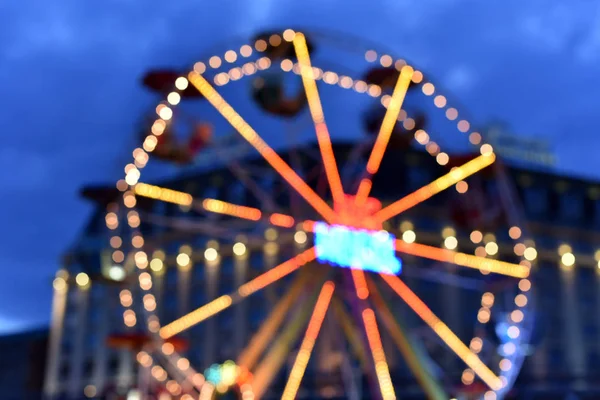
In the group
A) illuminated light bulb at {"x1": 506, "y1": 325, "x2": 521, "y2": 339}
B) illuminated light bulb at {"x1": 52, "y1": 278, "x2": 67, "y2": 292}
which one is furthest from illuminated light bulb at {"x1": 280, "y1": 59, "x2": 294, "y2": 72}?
illuminated light bulb at {"x1": 52, "y1": 278, "x2": 67, "y2": 292}

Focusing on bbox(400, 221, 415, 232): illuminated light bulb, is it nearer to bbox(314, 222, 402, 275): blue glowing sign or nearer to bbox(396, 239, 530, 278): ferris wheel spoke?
bbox(396, 239, 530, 278): ferris wheel spoke

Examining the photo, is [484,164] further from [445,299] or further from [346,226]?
[445,299]

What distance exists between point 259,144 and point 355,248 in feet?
11.3

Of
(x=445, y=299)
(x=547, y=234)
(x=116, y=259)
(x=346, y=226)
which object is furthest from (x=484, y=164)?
(x=547, y=234)

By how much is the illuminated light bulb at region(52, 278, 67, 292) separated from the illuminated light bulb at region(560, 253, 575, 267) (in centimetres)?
2742

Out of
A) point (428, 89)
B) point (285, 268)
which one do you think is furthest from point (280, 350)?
point (428, 89)

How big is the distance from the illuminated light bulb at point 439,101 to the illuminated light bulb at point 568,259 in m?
24.5

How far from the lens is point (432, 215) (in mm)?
43625

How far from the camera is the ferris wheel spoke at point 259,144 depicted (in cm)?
2111

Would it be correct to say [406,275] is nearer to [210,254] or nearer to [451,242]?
[451,242]

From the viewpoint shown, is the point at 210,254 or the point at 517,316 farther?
the point at 210,254

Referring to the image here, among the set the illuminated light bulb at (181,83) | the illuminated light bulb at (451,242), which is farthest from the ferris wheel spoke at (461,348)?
the illuminated light bulb at (451,242)

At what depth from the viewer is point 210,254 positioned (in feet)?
147

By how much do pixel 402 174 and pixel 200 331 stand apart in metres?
13.1
